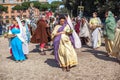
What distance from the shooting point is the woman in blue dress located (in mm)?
11961

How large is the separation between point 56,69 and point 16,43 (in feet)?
7.92

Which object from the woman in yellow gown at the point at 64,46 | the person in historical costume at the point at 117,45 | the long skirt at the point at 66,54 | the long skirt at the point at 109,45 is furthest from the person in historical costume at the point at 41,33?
the long skirt at the point at 66,54

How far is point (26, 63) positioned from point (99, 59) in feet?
8.84

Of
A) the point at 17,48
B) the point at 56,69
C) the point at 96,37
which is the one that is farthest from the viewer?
the point at 96,37

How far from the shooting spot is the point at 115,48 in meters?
11.6

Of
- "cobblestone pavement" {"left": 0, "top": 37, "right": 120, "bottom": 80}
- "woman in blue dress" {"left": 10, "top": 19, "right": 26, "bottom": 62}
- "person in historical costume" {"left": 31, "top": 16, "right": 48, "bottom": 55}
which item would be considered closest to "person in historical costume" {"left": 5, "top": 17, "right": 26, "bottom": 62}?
"woman in blue dress" {"left": 10, "top": 19, "right": 26, "bottom": 62}

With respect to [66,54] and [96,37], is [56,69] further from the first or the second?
[96,37]

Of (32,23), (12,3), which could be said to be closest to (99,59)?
(32,23)

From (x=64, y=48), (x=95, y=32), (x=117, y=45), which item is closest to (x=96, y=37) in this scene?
(x=95, y=32)

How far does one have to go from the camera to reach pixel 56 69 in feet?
34.0

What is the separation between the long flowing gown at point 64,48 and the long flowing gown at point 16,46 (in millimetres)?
2283

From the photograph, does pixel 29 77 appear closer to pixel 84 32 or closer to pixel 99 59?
pixel 99 59

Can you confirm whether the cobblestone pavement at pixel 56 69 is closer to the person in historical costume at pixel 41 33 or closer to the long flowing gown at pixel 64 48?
the long flowing gown at pixel 64 48

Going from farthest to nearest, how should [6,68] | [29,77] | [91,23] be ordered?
1. [91,23]
2. [6,68]
3. [29,77]
